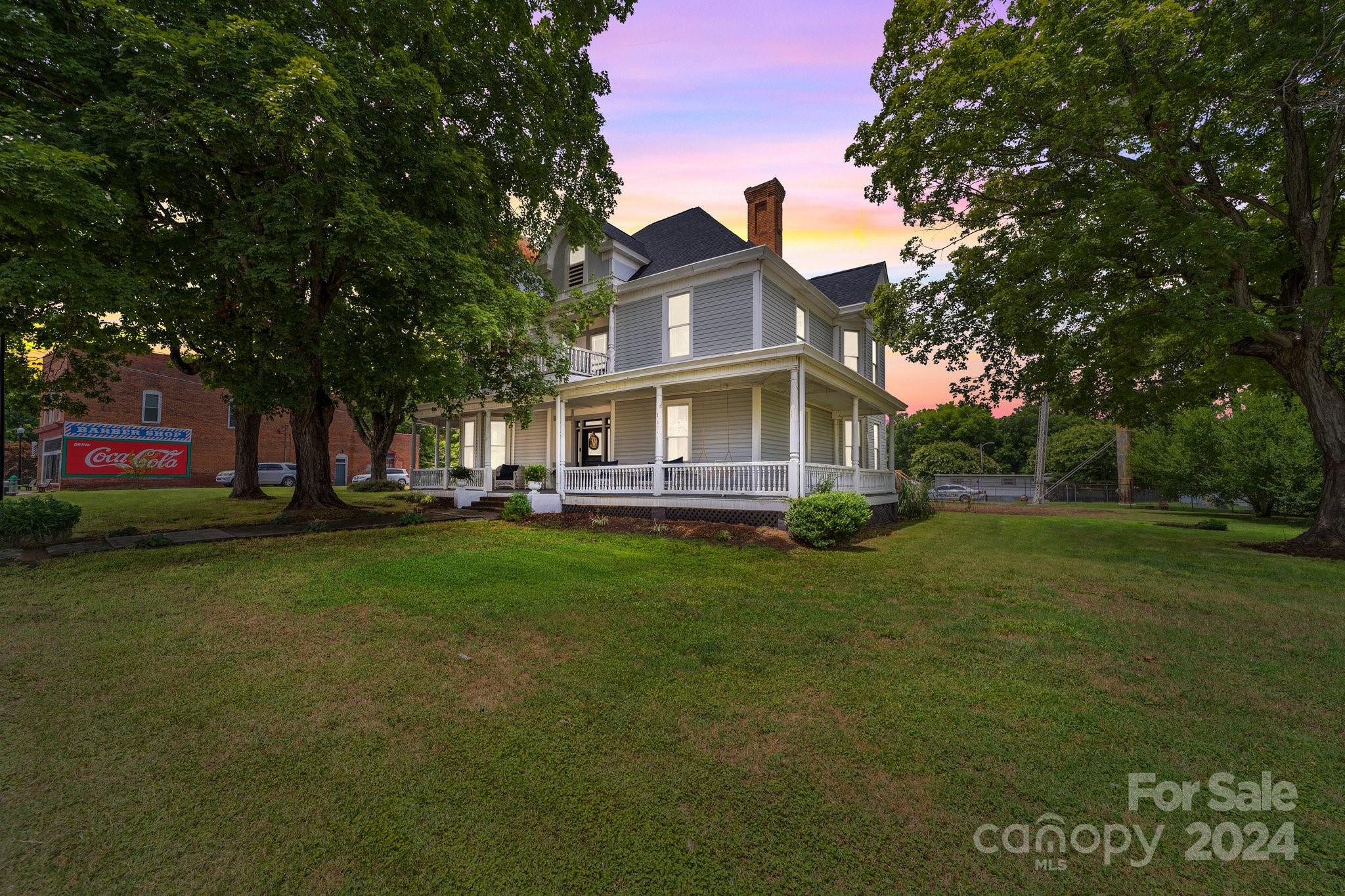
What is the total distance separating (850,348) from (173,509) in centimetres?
2306

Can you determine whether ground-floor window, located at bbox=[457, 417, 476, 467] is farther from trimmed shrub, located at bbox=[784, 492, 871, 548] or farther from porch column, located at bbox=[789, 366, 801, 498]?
trimmed shrub, located at bbox=[784, 492, 871, 548]

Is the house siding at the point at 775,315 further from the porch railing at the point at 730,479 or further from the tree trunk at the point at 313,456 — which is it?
the tree trunk at the point at 313,456

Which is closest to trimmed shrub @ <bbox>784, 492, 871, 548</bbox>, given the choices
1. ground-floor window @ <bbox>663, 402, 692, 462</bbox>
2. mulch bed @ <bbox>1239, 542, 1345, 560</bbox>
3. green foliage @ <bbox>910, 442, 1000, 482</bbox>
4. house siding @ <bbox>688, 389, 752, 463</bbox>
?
house siding @ <bbox>688, 389, 752, 463</bbox>

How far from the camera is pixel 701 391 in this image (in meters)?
16.0

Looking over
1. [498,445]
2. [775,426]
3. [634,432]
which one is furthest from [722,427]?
[498,445]

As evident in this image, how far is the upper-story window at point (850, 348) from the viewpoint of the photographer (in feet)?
64.3

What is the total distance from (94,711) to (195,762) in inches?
49.8

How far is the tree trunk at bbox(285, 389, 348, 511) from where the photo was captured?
13547 mm

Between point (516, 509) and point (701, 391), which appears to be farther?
point (701, 391)

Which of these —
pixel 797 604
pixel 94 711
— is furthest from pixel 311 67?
pixel 797 604

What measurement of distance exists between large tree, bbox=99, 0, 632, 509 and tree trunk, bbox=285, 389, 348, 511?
0.16 ft

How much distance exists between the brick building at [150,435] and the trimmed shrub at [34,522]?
18.4 m

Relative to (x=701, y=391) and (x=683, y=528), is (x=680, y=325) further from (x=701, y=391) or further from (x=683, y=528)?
(x=683, y=528)

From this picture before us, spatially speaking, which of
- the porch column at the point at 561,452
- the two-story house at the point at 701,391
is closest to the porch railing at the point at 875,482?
the two-story house at the point at 701,391
